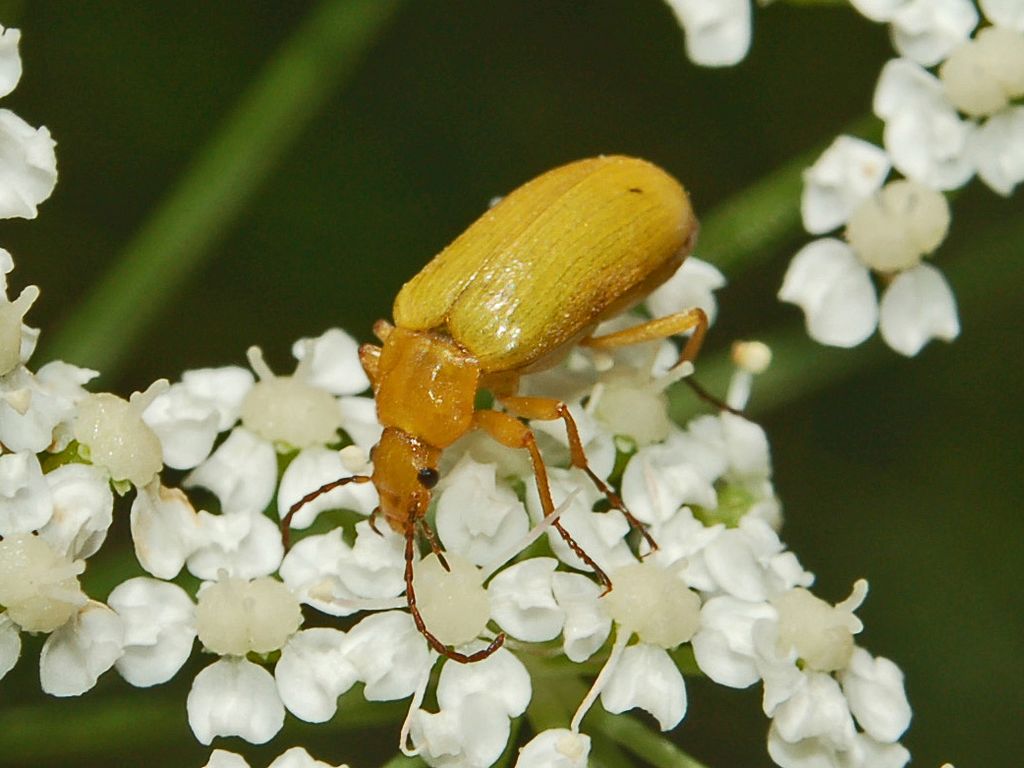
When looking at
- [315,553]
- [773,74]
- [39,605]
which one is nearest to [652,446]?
[315,553]

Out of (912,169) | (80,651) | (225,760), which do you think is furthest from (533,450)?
(912,169)

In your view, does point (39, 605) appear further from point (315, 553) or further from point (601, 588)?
point (601, 588)

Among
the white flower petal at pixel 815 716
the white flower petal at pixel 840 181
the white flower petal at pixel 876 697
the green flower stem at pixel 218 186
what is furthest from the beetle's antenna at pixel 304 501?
the white flower petal at pixel 840 181

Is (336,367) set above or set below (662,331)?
below

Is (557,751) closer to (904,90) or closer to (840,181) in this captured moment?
(840,181)

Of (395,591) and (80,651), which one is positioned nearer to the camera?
(80,651)

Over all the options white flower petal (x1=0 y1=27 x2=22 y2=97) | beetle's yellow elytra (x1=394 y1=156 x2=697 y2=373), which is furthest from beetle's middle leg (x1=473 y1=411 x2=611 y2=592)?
white flower petal (x1=0 y1=27 x2=22 y2=97)

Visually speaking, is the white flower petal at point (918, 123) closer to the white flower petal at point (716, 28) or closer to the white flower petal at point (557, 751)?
the white flower petal at point (716, 28)
